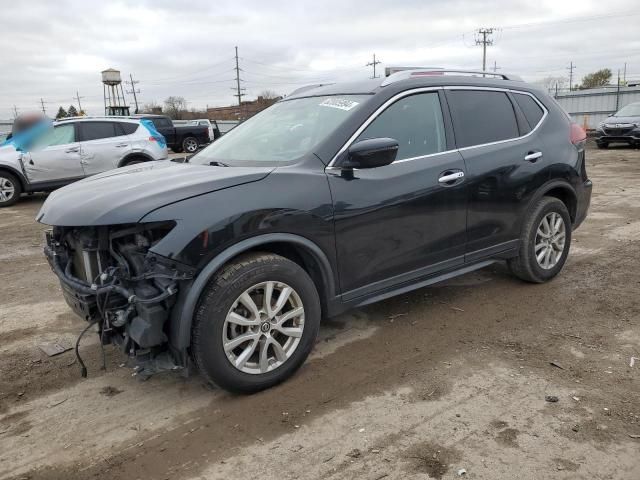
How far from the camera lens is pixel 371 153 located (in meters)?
3.23

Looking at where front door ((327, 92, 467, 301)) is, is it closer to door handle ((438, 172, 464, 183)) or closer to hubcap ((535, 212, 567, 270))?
door handle ((438, 172, 464, 183))

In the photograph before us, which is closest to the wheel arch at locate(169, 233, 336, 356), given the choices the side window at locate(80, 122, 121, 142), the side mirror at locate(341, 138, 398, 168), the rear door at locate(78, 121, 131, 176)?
the side mirror at locate(341, 138, 398, 168)

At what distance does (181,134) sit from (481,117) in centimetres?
2239

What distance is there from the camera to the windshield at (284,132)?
3.57 meters

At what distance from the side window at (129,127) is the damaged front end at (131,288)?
364 inches

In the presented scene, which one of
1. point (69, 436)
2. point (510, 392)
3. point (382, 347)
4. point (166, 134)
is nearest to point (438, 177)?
point (382, 347)

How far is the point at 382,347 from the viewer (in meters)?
3.74

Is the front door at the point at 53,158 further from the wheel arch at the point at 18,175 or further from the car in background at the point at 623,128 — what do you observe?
the car in background at the point at 623,128

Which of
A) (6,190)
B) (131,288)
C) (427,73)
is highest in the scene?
(427,73)

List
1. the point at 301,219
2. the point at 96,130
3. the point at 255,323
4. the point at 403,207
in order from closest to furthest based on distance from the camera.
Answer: the point at 255,323
the point at 301,219
the point at 403,207
the point at 96,130

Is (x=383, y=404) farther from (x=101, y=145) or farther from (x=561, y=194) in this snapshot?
(x=101, y=145)

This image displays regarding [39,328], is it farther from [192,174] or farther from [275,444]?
[275,444]

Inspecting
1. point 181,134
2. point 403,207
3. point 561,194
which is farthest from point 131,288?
point 181,134

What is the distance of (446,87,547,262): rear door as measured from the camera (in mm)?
4062
